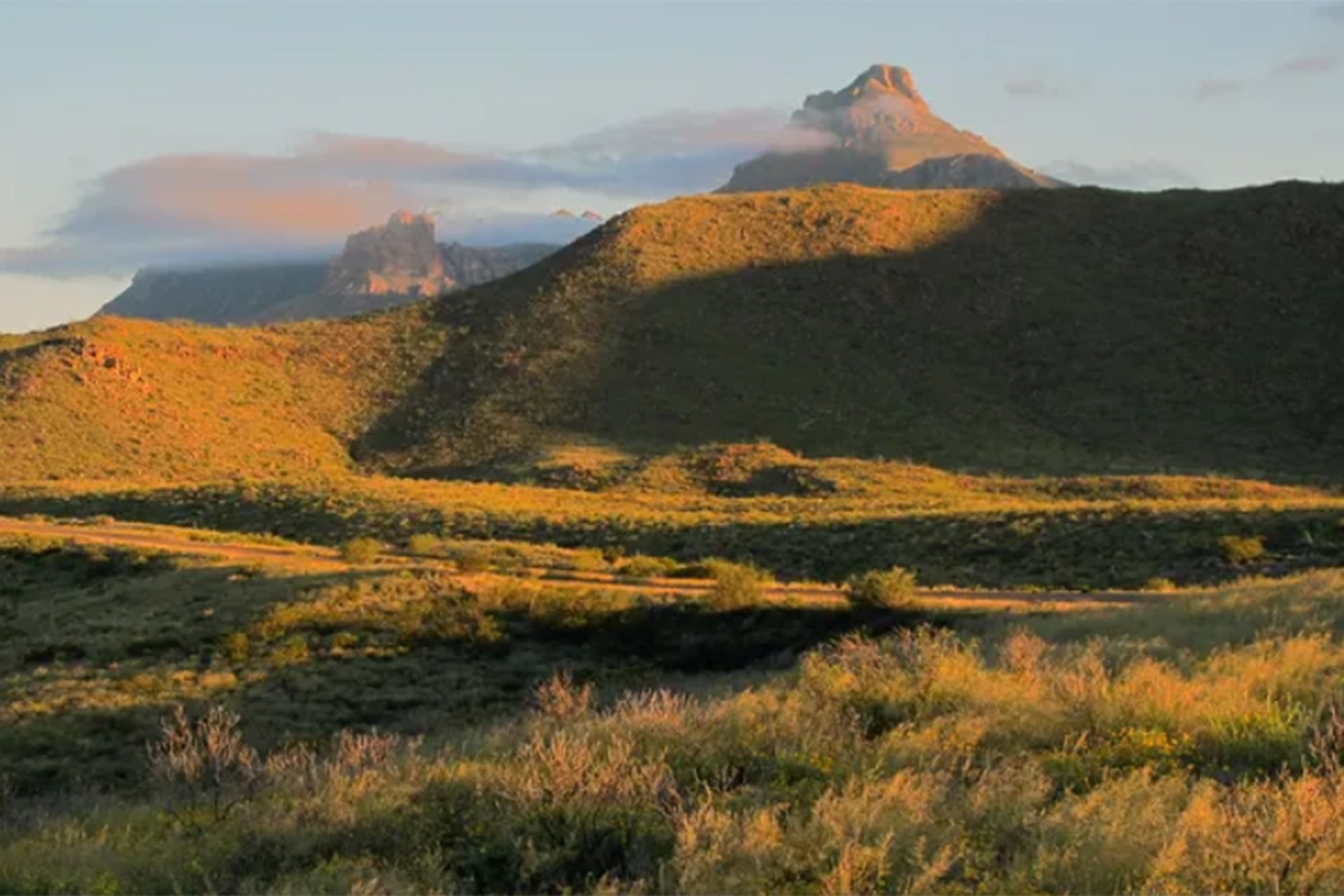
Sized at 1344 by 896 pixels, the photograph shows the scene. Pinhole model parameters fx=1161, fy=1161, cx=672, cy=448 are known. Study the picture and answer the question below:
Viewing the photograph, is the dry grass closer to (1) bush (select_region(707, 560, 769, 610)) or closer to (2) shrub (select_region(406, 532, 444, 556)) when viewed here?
(1) bush (select_region(707, 560, 769, 610))

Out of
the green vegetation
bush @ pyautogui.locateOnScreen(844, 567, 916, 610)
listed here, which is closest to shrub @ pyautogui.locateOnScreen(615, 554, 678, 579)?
the green vegetation

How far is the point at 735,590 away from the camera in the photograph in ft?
91.1

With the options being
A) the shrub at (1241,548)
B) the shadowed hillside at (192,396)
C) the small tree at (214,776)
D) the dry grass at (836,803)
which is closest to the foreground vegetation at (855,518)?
the shrub at (1241,548)

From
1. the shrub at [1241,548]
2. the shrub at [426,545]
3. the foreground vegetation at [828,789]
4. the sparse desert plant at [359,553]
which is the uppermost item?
the foreground vegetation at [828,789]

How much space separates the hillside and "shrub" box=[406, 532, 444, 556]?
98.7 ft

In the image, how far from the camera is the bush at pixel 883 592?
2622cm

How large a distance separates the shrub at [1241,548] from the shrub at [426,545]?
24.4 m

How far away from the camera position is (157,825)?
9.50 m

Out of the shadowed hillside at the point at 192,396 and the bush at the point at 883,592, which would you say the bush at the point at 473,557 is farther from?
the shadowed hillside at the point at 192,396

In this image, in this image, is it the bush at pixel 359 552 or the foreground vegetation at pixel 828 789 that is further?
the bush at pixel 359 552

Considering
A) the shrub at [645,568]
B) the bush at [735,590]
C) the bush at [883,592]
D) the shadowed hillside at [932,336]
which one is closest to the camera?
the bush at [883,592]

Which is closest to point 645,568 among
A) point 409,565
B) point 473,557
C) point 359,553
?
point 473,557

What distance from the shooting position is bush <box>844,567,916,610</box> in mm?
26219

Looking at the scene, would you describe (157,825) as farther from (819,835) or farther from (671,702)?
(819,835)
